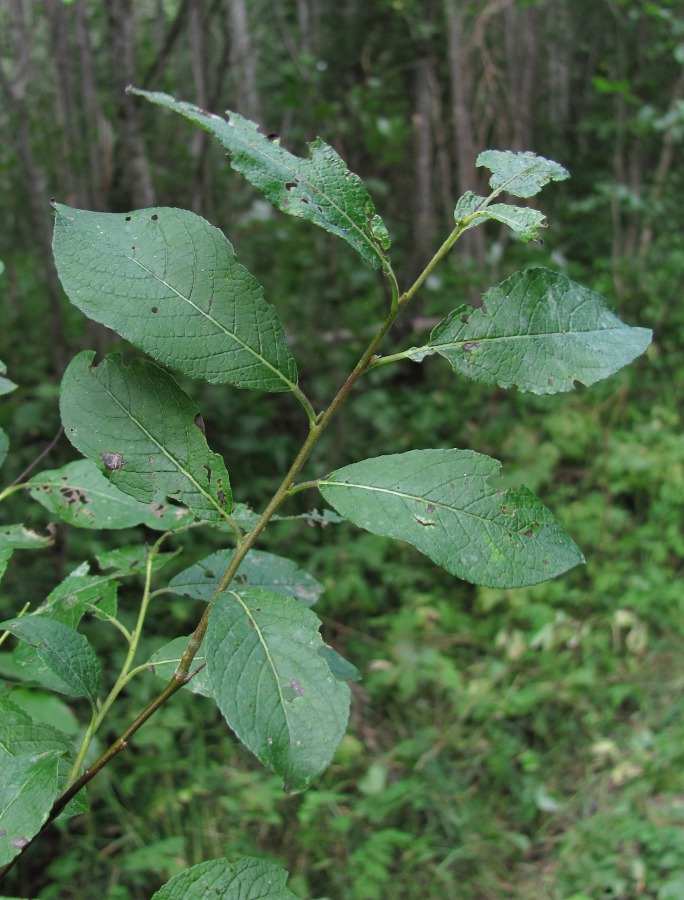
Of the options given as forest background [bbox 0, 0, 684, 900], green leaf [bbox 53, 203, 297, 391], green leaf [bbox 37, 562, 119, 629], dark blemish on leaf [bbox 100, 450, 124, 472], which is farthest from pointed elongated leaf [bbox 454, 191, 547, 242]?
forest background [bbox 0, 0, 684, 900]

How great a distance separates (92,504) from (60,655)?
18 centimetres

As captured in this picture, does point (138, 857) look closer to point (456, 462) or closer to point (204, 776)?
point (204, 776)

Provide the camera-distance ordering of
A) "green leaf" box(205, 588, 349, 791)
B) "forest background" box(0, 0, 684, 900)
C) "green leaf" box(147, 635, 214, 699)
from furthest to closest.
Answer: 1. "forest background" box(0, 0, 684, 900)
2. "green leaf" box(147, 635, 214, 699)
3. "green leaf" box(205, 588, 349, 791)

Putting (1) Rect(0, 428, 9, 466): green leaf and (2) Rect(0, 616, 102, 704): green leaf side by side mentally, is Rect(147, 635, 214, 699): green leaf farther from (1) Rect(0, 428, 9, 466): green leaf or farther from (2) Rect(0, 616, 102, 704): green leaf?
(1) Rect(0, 428, 9, 466): green leaf

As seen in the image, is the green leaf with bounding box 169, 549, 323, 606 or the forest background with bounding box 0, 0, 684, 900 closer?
the green leaf with bounding box 169, 549, 323, 606

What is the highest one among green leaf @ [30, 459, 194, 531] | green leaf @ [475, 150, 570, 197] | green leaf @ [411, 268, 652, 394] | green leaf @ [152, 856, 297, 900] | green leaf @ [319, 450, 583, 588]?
green leaf @ [475, 150, 570, 197]

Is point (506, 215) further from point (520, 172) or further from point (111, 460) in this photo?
point (111, 460)

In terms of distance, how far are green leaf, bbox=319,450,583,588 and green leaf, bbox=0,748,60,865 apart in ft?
0.89

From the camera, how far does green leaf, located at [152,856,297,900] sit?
543mm

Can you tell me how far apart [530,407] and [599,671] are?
206cm

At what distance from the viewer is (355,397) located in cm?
519

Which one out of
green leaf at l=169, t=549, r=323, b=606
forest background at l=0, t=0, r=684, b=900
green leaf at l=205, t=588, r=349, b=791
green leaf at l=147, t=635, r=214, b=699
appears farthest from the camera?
forest background at l=0, t=0, r=684, b=900

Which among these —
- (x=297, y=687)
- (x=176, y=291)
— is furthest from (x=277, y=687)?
(x=176, y=291)

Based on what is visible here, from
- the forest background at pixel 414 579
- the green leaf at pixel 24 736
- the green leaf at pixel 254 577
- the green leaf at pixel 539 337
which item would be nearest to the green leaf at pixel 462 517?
the green leaf at pixel 539 337
